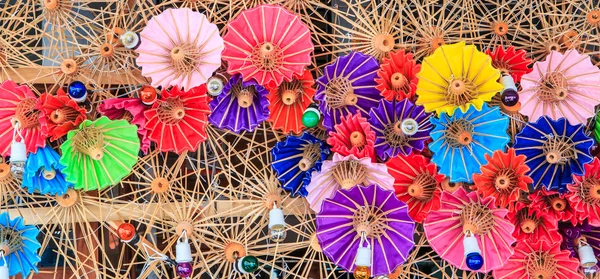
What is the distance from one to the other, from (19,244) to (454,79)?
4.61 feet

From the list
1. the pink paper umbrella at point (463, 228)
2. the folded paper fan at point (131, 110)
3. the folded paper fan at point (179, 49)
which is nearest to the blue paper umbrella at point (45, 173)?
the folded paper fan at point (131, 110)

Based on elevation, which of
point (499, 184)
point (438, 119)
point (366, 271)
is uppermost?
point (438, 119)

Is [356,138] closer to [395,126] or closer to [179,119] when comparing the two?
[395,126]

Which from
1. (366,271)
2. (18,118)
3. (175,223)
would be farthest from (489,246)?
(18,118)

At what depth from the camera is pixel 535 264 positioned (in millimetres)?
2119

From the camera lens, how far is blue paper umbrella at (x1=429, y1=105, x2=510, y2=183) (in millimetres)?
2084

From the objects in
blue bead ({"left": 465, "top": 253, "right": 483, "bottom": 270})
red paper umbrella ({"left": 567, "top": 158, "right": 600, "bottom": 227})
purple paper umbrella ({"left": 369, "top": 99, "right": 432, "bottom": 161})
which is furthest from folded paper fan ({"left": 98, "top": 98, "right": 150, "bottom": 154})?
red paper umbrella ({"left": 567, "top": 158, "right": 600, "bottom": 227})

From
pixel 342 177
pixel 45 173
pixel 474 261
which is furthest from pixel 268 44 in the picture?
pixel 474 261

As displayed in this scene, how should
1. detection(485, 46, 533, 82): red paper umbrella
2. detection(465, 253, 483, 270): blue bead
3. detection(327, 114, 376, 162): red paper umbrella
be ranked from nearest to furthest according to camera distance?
1. detection(465, 253, 483, 270): blue bead
2. detection(327, 114, 376, 162): red paper umbrella
3. detection(485, 46, 533, 82): red paper umbrella

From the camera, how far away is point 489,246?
2.06 metres

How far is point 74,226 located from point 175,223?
12.2 inches

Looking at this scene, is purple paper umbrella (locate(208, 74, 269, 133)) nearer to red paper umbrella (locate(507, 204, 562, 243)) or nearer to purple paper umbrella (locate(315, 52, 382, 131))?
purple paper umbrella (locate(315, 52, 382, 131))

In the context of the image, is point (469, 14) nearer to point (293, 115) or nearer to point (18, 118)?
point (293, 115)

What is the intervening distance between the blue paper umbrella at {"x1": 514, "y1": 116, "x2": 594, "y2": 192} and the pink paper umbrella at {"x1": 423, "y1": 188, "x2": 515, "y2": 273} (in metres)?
0.21
